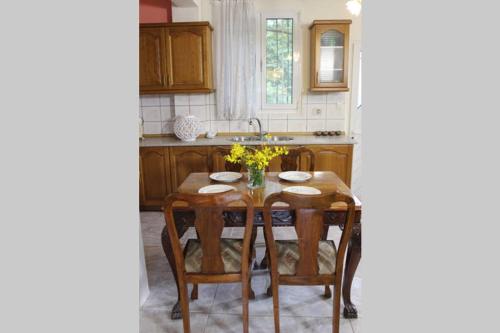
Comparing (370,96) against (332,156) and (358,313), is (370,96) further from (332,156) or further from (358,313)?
(332,156)

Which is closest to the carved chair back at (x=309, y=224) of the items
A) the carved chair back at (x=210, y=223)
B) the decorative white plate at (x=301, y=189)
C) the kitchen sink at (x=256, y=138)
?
the carved chair back at (x=210, y=223)

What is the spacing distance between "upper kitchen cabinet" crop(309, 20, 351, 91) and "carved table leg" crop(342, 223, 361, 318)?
89.3 inches

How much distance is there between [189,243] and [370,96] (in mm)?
1691

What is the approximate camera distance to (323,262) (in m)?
1.75

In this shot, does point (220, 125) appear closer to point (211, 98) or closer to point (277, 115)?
point (211, 98)

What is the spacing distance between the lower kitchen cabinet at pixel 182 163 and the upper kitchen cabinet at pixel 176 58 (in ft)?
2.27

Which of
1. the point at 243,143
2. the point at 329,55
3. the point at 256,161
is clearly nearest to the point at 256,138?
the point at 243,143

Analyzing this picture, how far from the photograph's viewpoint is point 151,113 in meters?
4.05

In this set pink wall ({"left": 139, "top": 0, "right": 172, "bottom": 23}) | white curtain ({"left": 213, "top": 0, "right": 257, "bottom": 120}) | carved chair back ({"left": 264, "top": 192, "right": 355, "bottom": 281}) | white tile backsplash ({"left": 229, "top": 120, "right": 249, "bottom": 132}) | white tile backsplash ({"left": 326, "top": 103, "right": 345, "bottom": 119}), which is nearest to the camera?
carved chair back ({"left": 264, "top": 192, "right": 355, "bottom": 281})

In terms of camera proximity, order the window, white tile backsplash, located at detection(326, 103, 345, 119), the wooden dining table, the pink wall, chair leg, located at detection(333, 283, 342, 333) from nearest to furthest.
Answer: chair leg, located at detection(333, 283, 342, 333), the wooden dining table, the pink wall, the window, white tile backsplash, located at detection(326, 103, 345, 119)

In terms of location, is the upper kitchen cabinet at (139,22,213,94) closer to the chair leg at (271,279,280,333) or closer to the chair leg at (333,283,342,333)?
the chair leg at (271,279,280,333)

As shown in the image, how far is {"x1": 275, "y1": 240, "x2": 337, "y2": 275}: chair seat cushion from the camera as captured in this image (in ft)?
5.68

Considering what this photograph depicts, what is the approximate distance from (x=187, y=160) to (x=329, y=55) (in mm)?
1970

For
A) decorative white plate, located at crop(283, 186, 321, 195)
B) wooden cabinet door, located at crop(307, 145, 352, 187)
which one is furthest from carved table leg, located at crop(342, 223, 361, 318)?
wooden cabinet door, located at crop(307, 145, 352, 187)
